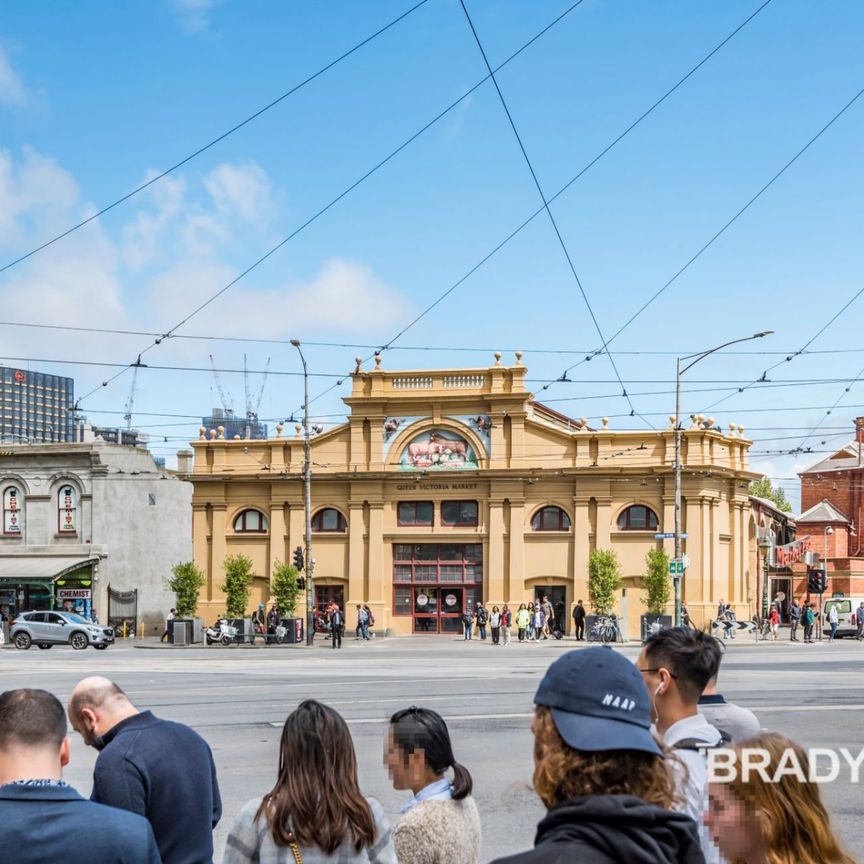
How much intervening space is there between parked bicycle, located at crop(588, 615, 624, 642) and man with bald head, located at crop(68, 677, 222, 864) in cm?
4341

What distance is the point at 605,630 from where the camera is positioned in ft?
159

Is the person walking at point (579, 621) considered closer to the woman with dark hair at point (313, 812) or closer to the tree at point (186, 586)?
the tree at point (186, 586)

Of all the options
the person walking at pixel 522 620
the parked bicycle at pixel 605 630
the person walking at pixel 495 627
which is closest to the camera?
the person walking at pixel 495 627

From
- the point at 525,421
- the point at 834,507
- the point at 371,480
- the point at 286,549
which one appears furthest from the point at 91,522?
the point at 834,507

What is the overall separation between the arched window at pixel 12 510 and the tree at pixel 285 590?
44.7ft

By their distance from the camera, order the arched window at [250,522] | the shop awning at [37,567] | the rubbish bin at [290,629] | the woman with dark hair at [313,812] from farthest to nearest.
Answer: the arched window at [250,522] → the shop awning at [37,567] → the rubbish bin at [290,629] → the woman with dark hair at [313,812]

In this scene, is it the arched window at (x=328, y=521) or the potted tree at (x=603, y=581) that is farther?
the arched window at (x=328, y=521)

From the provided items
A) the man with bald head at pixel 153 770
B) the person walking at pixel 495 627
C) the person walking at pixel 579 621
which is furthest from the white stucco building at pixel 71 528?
the man with bald head at pixel 153 770

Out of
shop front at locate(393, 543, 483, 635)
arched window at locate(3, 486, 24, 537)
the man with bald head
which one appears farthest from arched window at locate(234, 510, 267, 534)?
the man with bald head

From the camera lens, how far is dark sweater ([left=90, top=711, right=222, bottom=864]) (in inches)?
222

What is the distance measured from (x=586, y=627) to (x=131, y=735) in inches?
1801

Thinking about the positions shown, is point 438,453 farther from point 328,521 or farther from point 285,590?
Result: point 285,590

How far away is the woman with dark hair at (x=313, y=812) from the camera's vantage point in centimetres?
484

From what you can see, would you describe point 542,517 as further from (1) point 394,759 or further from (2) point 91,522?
(1) point 394,759
